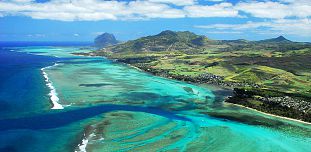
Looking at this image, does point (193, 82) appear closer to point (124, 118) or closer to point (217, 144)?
point (124, 118)

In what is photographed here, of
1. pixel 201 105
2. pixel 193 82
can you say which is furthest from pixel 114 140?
pixel 193 82

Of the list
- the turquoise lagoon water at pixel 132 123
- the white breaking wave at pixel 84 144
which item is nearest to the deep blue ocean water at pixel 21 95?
the turquoise lagoon water at pixel 132 123

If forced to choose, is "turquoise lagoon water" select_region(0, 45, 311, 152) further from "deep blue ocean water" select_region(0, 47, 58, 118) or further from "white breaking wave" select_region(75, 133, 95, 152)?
"deep blue ocean water" select_region(0, 47, 58, 118)

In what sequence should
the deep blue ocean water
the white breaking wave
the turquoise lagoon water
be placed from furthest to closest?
the deep blue ocean water → the turquoise lagoon water → the white breaking wave

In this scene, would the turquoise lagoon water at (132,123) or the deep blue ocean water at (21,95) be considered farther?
the deep blue ocean water at (21,95)

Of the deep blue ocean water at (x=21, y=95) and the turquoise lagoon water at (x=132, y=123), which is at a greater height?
the deep blue ocean water at (x=21, y=95)

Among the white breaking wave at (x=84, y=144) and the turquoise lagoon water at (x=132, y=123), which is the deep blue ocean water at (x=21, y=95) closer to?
the turquoise lagoon water at (x=132, y=123)

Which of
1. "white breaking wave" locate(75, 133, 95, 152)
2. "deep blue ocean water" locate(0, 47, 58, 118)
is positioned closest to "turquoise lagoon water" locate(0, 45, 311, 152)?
"white breaking wave" locate(75, 133, 95, 152)

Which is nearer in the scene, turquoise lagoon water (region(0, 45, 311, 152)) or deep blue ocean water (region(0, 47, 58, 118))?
turquoise lagoon water (region(0, 45, 311, 152))

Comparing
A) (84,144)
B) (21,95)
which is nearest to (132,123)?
(84,144)

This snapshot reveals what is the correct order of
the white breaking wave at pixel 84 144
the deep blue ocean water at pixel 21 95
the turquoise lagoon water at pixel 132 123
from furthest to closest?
the deep blue ocean water at pixel 21 95
the turquoise lagoon water at pixel 132 123
the white breaking wave at pixel 84 144
